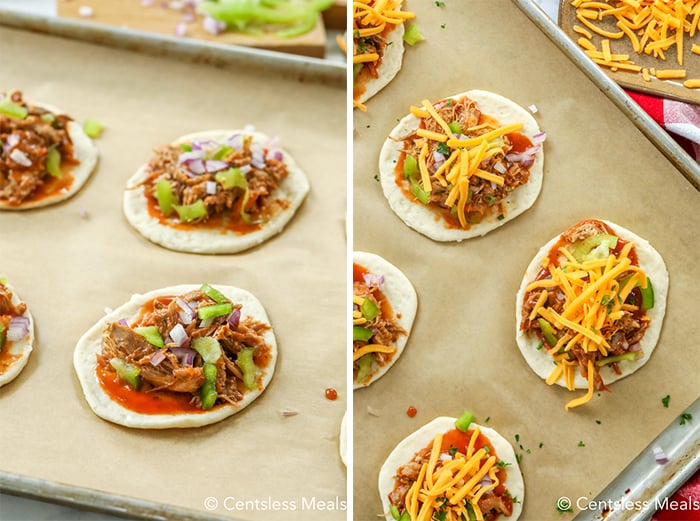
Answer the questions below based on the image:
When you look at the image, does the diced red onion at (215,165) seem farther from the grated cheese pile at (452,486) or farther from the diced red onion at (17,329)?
the grated cheese pile at (452,486)

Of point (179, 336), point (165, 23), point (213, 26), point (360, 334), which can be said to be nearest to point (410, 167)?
point (360, 334)

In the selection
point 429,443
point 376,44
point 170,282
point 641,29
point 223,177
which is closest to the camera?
point 429,443

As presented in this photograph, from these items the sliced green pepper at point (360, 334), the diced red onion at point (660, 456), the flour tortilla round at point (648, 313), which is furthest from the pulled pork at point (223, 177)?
the diced red onion at point (660, 456)

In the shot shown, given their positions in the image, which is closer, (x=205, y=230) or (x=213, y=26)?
(x=205, y=230)

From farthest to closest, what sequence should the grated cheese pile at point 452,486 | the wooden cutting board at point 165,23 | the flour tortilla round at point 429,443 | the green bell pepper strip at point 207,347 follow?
the wooden cutting board at point 165,23, the green bell pepper strip at point 207,347, the flour tortilla round at point 429,443, the grated cheese pile at point 452,486

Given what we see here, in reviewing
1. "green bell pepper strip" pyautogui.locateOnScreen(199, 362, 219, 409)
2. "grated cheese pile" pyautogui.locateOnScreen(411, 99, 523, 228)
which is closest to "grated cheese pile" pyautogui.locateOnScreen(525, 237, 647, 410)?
"grated cheese pile" pyautogui.locateOnScreen(411, 99, 523, 228)

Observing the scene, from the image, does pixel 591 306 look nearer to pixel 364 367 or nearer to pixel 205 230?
pixel 364 367
